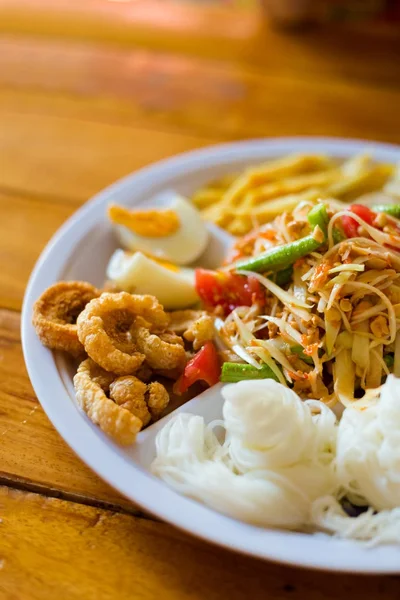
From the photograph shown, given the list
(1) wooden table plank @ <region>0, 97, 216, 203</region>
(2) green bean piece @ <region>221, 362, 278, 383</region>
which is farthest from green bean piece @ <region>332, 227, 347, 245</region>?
(1) wooden table plank @ <region>0, 97, 216, 203</region>

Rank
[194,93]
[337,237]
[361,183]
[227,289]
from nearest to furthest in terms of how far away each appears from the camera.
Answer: [337,237], [227,289], [361,183], [194,93]

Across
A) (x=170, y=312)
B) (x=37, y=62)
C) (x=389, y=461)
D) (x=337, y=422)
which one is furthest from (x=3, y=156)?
(x=389, y=461)

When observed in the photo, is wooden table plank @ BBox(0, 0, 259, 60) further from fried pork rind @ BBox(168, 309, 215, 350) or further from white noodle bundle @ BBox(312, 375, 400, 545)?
white noodle bundle @ BBox(312, 375, 400, 545)

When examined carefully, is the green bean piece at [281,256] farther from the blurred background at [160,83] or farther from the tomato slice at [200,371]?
the blurred background at [160,83]

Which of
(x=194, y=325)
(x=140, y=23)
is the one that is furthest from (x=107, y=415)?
(x=140, y=23)

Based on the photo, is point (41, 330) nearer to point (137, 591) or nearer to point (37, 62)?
point (137, 591)

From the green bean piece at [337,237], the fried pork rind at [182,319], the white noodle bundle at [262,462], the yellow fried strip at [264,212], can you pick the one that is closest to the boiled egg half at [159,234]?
the yellow fried strip at [264,212]

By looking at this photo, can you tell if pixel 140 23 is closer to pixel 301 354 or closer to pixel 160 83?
pixel 160 83
